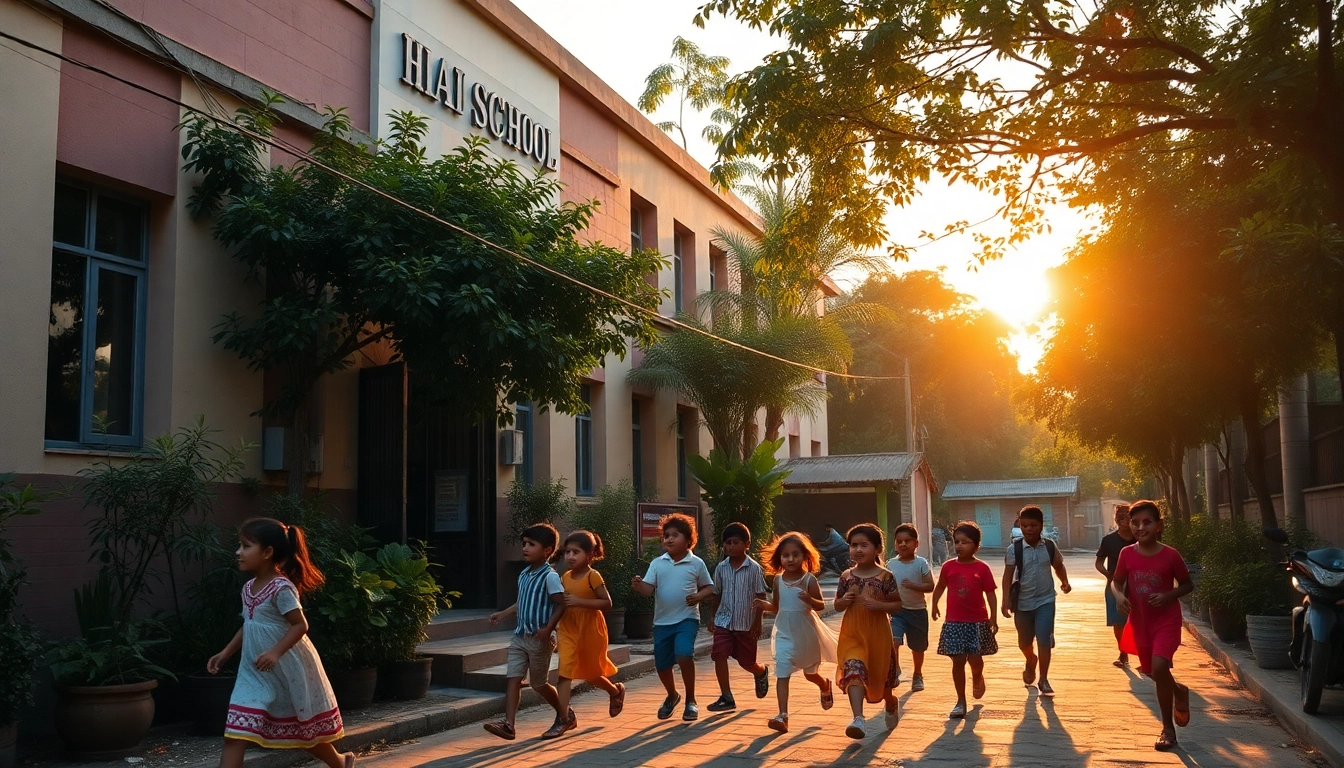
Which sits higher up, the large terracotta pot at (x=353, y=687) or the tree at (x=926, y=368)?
the tree at (x=926, y=368)

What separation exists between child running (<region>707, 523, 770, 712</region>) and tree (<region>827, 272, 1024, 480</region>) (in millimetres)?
46318

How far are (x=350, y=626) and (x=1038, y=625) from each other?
617cm

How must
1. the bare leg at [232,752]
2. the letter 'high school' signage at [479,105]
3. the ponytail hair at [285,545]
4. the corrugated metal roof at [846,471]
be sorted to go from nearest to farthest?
the bare leg at [232,752], the ponytail hair at [285,545], the letter 'high school' signage at [479,105], the corrugated metal roof at [846,471]

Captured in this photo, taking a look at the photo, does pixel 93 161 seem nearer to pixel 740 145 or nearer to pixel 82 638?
pixel 82 638

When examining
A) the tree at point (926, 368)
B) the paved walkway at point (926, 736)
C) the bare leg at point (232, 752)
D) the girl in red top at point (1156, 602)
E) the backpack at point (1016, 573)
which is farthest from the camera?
the tree at point (926, 368)

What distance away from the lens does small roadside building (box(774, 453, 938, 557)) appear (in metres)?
33.0

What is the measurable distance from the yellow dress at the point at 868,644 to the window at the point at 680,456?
13.6 m

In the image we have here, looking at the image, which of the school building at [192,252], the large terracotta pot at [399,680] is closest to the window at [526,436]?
the school building at [192,252]

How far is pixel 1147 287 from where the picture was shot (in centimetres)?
1534

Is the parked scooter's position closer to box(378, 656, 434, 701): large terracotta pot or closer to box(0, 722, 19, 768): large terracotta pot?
box(378, 656, 434, 701): large terracotta pot

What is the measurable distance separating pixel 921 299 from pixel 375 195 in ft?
166

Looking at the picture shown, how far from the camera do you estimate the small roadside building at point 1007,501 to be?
59.6 meters

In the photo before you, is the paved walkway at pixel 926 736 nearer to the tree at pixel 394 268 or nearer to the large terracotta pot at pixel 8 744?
the large terracotta pot at pixel 8 744

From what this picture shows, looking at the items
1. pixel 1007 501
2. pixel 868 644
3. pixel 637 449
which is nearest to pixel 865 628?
pixel 868 644
